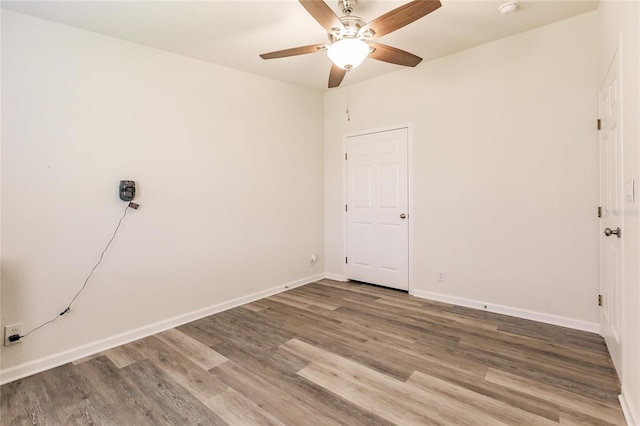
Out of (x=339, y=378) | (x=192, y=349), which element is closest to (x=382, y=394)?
(x=339, y=378)

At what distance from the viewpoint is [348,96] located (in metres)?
4.31

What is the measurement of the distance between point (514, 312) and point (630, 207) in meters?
1.76

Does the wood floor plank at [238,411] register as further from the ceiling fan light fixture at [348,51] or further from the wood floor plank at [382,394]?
the ceiling fan light fixture at [348,51]

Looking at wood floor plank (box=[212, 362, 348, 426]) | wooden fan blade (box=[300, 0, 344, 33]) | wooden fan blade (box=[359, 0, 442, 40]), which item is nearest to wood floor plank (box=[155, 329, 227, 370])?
wood floor plank (box=[212, 362, 348, 426])

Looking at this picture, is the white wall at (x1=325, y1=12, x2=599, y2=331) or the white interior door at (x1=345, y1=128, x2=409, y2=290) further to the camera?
the white interior door at (x1=345, y1=128, x2=409, y2=290)

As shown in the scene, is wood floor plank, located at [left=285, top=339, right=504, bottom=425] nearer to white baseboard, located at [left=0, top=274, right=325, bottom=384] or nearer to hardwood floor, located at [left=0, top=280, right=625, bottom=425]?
hardwood floor, located at [left=0, top=280, right=625, bottom=425]

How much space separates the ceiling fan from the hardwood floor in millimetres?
2222

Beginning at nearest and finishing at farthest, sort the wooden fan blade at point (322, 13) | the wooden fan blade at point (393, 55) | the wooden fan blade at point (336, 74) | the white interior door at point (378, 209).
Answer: the wooden fan blade at point (322, 13), the wooden fan blade at point (393, 55), the wooden fan blade at point (336, 74), the white interior door at point (378, 209)

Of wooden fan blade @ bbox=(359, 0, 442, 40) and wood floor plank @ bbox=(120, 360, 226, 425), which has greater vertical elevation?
wooden fan blade @ bbox=(359, 0, 442, 40)

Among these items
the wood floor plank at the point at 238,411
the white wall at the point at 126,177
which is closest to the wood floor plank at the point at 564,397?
the wood floor plank at the point at 238,411

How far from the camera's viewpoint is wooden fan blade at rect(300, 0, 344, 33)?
1756mm

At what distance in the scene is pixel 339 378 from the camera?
2.08 metres

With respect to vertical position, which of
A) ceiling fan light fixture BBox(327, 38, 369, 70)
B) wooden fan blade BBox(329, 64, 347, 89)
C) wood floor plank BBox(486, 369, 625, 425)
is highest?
wooden fan blade BBox(329, 64, 347, 89)

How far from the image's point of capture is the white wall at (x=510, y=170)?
8.79 ft
